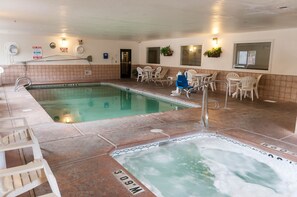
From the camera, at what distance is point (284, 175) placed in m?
3.11

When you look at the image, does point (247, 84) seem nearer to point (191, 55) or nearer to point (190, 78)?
point (190, 78)

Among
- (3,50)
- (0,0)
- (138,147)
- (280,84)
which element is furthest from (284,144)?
(3,50)

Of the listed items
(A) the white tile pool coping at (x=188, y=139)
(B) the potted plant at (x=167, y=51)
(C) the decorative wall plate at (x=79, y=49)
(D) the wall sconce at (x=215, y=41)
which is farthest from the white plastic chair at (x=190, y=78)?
(C) the decorative wall plate at (x=79, y=49)

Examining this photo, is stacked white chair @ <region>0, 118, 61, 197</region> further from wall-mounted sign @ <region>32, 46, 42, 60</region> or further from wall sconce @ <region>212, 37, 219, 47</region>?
wall-mounted sign @ <region>32, 46, 42, 60</region>

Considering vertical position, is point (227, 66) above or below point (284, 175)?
above

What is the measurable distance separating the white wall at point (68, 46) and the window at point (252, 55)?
672cm

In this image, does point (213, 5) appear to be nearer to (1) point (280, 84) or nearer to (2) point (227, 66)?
(1) point (280, 84)

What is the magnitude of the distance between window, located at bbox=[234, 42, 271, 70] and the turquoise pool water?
125 inches

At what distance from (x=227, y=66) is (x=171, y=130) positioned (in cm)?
563

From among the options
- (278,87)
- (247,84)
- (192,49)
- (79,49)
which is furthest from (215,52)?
(79,49)

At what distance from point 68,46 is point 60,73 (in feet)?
4.66

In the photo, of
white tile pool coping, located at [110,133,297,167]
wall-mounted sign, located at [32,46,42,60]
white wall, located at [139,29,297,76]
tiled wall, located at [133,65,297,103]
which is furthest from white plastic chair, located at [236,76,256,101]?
wall-mounted sign, located at [32,46,42,60]

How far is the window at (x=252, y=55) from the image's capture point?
7742mm

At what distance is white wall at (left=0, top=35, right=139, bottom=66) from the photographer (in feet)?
34.2
